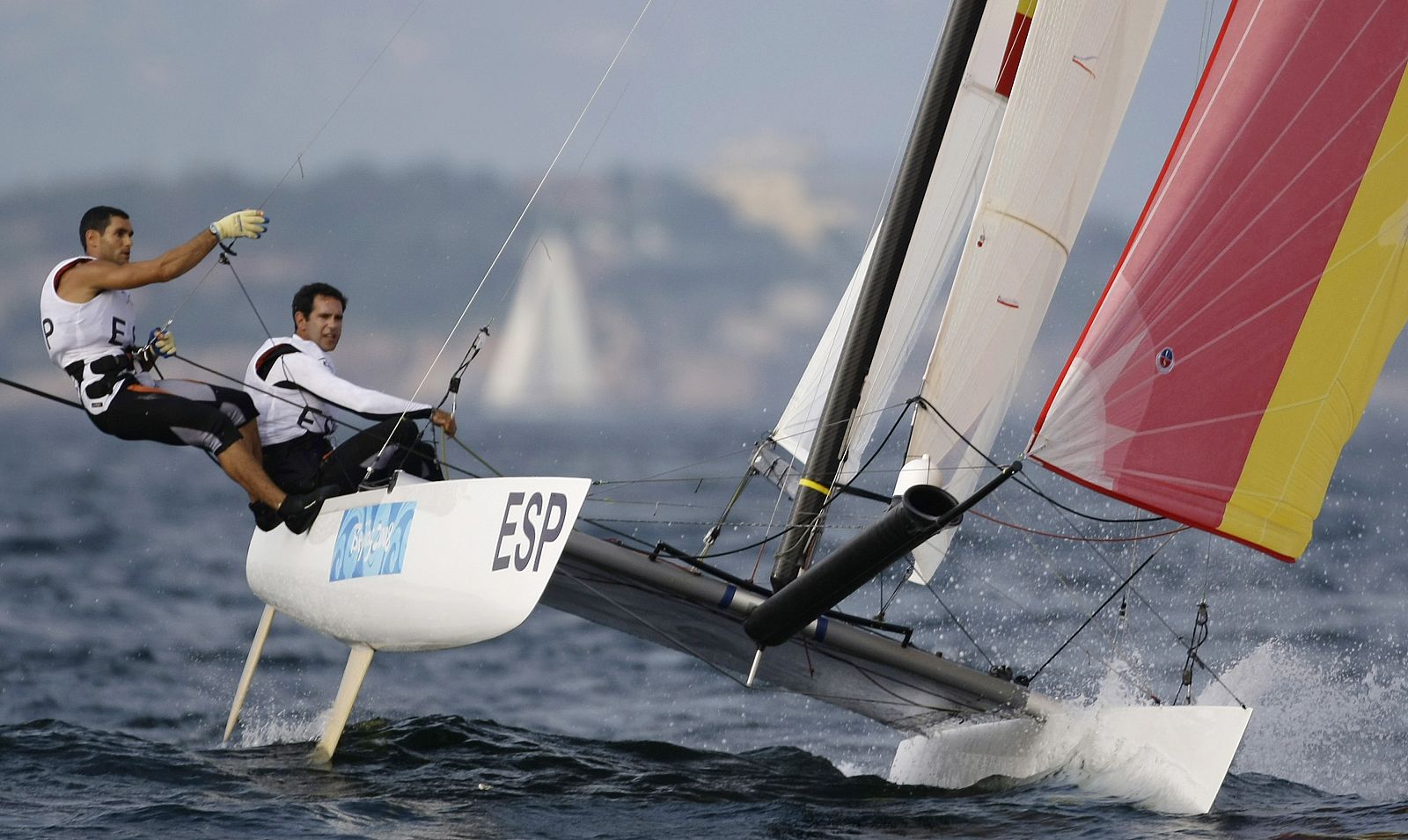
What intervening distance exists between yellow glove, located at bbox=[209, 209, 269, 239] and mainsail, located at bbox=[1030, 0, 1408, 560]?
215 centimetres

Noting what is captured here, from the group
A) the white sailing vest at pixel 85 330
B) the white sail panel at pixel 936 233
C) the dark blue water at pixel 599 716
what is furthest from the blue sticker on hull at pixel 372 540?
the white sail panel at pixel 936 233

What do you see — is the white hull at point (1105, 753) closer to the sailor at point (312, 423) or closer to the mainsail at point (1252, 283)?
the mainsail at point (1252, 283)

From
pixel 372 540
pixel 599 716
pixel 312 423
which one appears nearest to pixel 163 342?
pixel 312 423

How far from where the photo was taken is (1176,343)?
3.66 meters

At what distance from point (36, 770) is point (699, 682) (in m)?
3.36

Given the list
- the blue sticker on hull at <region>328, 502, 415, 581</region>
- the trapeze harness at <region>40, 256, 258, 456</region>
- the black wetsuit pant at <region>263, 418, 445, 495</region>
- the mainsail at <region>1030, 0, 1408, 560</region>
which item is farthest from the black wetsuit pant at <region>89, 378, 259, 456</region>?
the mainsail at <region>1030, 0, 1408, 560</region>

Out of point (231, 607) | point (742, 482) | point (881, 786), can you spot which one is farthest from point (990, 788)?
point (231, 607)

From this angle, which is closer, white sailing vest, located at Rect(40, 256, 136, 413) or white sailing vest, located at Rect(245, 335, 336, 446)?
white sailing vest, located at Rect(40, 256, 136, 413)

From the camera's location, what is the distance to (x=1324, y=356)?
12.4ft

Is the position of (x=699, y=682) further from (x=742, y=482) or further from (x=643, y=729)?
(x=742, y=482)

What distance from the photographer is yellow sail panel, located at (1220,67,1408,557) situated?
147 inches

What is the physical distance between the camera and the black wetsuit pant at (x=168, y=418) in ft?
14.3

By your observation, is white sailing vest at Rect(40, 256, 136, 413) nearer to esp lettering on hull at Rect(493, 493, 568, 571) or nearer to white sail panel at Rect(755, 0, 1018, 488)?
esp lettering on hull at Rect(493, 493, 568, 571)

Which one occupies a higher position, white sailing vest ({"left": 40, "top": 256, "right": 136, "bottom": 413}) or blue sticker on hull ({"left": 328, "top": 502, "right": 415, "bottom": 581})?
white sailing vest ({"left": 40, "top": 256, "right": 136, "bottom": 413})
